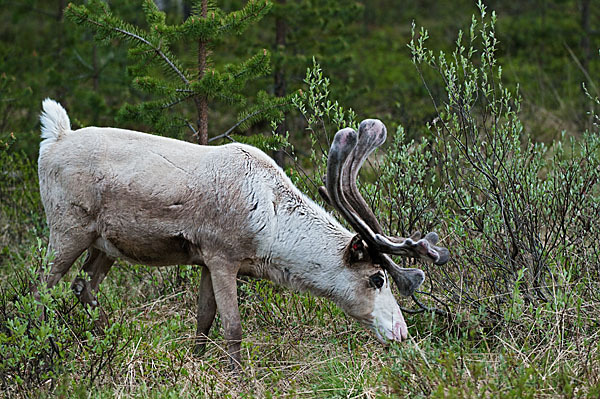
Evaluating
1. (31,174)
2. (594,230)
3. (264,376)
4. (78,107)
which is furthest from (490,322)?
(78,107)

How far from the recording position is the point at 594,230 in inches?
195

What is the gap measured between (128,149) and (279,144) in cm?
159

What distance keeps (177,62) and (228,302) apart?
2400 mm

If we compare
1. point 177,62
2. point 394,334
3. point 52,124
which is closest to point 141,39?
point 177,62

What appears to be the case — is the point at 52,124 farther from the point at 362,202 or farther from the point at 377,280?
the point at 377,280

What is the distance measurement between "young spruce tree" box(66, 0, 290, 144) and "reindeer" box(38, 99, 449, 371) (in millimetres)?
1167

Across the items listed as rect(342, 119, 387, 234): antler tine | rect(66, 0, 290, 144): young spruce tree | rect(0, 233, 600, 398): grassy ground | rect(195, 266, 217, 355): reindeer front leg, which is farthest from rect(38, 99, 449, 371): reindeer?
rect(66, 0, 290, 144): young spruce tree

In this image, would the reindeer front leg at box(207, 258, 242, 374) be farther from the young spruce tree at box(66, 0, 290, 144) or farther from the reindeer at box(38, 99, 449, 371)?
the young spruce tree at box(66, 0, 290, 144)

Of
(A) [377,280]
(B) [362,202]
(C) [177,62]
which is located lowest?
(A) [377,280]

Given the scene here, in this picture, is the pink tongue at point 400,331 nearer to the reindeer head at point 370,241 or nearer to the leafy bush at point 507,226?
A: the reindeer head at point 370,241

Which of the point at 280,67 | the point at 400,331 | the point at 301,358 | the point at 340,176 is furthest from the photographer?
the point at 280,67

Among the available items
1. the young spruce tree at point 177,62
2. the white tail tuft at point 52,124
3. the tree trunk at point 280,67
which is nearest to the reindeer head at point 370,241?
the young spruce tree at point 177,62

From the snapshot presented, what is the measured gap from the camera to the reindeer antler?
14.5 ft

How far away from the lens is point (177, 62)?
6.13 meters
